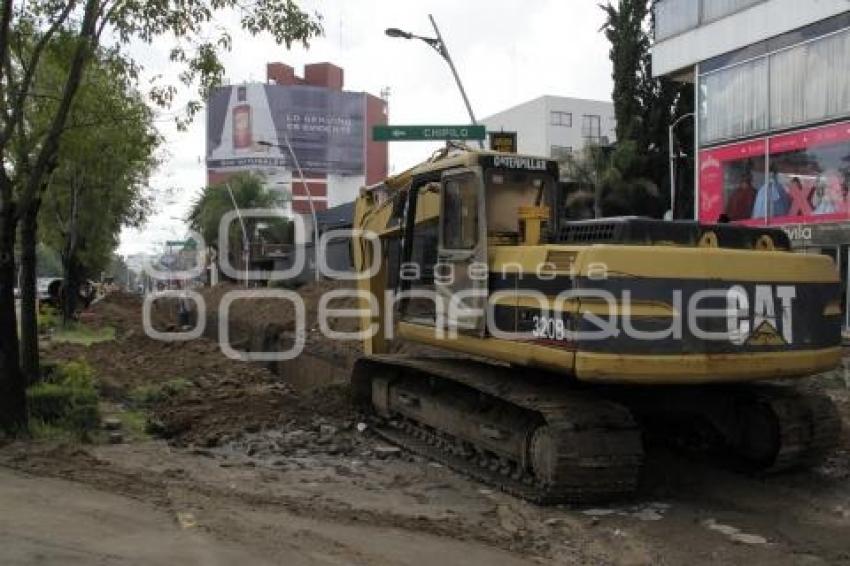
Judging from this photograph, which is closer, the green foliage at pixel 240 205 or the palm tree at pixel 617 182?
the palm tree at pixel 617 182

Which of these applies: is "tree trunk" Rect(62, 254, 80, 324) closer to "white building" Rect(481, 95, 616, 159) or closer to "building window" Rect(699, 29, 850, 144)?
"building window" Rect(699, 29, 850, 144)

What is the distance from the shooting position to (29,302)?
12445mm

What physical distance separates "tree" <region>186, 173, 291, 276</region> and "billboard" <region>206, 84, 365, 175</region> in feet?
86.0

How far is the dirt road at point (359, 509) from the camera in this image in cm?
648

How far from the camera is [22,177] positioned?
36.9 feet

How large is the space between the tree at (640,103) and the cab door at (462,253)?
31.7 metres

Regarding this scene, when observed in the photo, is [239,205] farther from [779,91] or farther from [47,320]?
[779,91]

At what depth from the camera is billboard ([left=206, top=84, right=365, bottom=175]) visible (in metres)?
101

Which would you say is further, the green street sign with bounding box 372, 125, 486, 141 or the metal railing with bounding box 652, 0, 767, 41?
the metal railing with bounding box 652, 0, 767, 41

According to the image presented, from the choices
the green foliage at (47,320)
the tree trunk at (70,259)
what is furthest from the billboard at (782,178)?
the green foliage at (47,320)

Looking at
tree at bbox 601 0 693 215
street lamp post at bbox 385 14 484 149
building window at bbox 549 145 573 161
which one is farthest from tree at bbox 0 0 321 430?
tree at bbox 601 0 693 215

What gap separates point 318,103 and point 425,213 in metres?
95.4

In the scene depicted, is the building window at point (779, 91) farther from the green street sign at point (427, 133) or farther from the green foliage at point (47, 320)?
the green foliage at point (47, 320)

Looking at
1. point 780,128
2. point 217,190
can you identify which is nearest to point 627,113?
point 780,128
